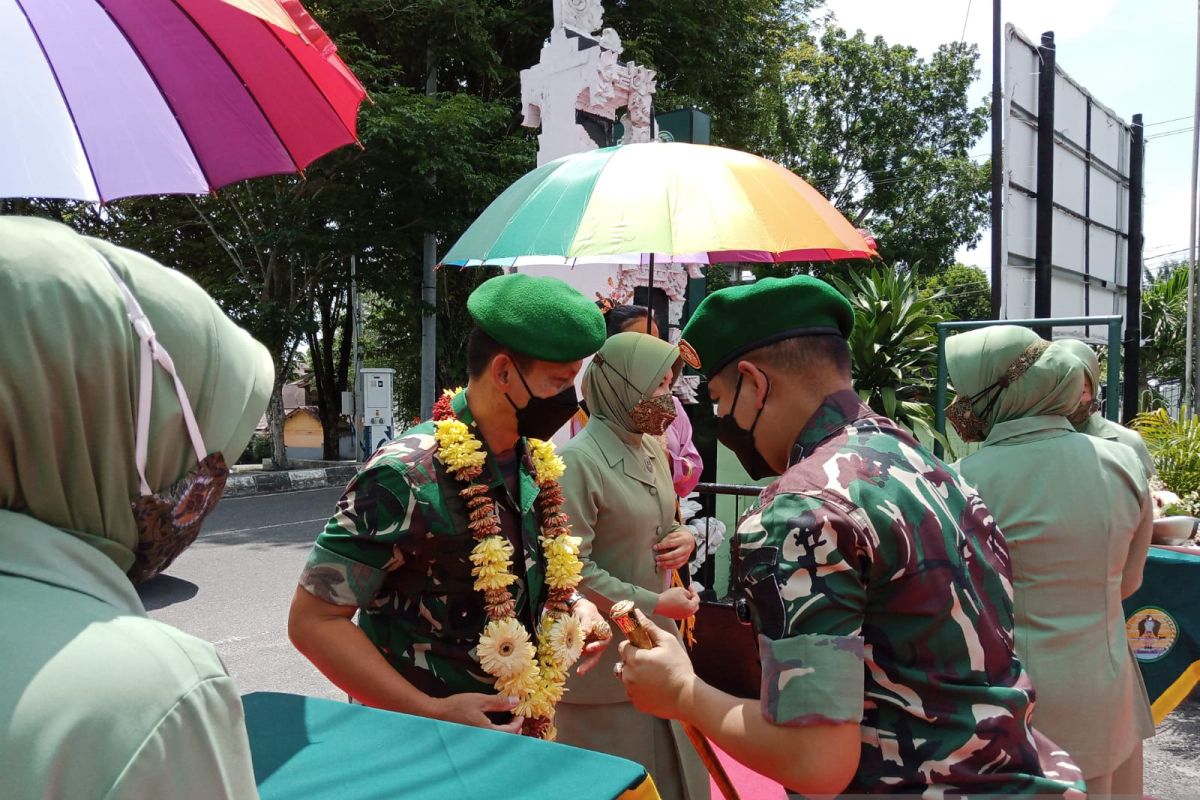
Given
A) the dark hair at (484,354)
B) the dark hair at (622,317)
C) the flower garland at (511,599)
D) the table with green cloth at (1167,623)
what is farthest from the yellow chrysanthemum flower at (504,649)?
the table with green cloth at (1167,623)

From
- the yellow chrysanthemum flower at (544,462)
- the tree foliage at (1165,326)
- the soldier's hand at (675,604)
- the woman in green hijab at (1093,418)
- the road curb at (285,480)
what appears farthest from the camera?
the tree foliage at (1165,326)

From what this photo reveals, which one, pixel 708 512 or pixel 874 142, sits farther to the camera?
pixel 874 142

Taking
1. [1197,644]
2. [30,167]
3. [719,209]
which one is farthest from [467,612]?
[1197,644]

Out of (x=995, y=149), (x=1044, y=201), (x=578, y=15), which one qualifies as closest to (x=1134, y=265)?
(x=995, y=149)

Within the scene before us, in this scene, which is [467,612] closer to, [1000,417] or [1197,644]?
[1000,417]

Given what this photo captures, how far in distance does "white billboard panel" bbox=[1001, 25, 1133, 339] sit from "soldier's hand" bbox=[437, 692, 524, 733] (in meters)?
5.96

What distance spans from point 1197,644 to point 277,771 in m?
4.06

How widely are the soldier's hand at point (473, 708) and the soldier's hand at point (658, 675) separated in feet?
1.29

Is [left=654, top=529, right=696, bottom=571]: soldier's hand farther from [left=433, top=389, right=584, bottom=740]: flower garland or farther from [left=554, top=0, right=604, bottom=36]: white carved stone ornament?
[left=554, top=0, right=604, bottom=36]: white carved stone ornament

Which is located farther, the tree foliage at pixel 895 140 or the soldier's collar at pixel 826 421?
the tree foliage at pixel 895 140

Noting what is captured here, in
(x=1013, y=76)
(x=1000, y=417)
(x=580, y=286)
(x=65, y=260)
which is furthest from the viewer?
(x=1013, y=76)

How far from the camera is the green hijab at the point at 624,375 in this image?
3.23 meters

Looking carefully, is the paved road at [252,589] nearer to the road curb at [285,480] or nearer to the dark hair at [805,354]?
the road curb at [285,480]

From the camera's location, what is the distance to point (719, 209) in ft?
9.29
